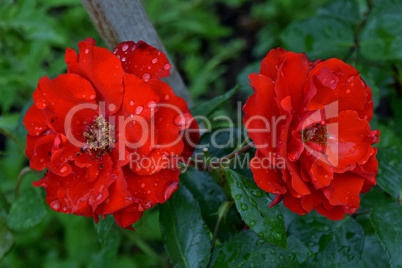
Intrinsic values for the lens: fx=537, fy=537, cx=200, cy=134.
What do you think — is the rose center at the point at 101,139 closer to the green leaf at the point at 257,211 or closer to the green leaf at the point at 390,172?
the green leaf at the point at 257,211

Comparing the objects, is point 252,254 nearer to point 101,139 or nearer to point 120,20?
point 101,139

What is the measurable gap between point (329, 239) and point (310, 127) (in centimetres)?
25

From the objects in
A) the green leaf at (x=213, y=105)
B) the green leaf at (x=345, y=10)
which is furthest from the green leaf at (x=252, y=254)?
the green leaf at (x=345, y=10)

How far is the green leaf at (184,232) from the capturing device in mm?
906

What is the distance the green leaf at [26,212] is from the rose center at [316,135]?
0.55 metres

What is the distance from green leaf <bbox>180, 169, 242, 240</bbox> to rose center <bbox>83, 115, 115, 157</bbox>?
0.67 feet

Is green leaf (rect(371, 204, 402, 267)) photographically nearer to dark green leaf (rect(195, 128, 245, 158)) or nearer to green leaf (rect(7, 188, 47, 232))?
dark green leaf (rect(195, 128, 245, 158))

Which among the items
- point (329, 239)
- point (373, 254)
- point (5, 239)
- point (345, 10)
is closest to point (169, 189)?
point (329, 239)

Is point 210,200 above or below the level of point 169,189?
below

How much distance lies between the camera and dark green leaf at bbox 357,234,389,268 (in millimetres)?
1142

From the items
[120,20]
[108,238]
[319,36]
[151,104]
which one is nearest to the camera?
[151,104]

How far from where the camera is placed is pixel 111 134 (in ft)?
2.76

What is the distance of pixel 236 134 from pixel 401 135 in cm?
56

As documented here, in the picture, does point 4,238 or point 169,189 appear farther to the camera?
point 4,238
